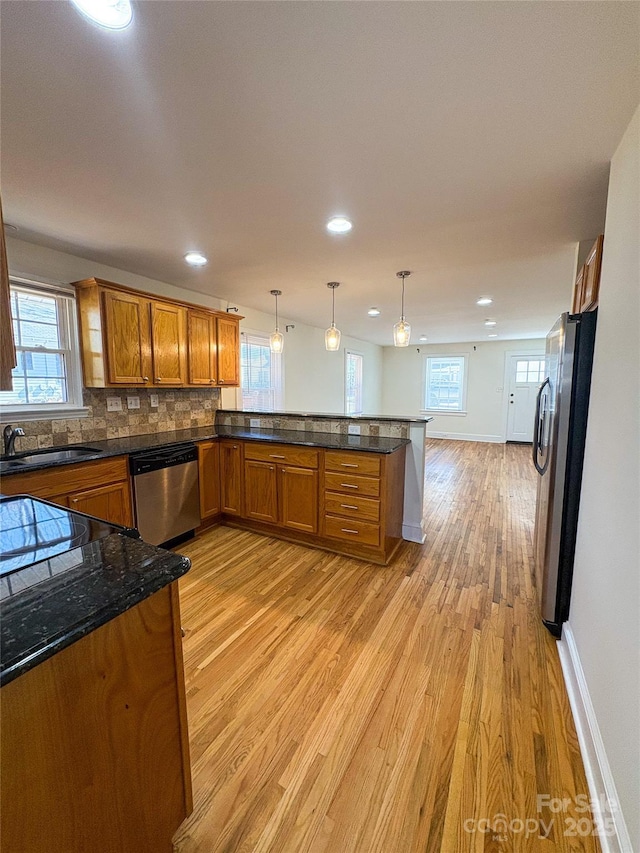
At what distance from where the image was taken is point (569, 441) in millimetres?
1871

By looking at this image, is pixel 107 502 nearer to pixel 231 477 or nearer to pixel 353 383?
pixel 231 477

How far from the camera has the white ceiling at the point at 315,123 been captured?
1.04 m

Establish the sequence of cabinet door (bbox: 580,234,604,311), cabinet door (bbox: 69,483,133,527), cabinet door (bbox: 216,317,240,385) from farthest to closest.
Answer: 1. cabinet door (bbox: 216,317,240,385)
2. cabinet door (bbox: 69,483,133,527)
3. cabinet door (bbox: 580,234,604,311)

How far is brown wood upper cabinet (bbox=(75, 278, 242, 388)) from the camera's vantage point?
2818 mm

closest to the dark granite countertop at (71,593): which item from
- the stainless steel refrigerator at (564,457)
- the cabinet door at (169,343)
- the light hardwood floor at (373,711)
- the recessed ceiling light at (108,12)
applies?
the light hardwood floor at (373,711)

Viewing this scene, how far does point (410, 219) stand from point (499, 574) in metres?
2.59

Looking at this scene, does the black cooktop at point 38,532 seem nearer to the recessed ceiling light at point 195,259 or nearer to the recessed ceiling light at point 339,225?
the recessed ceiling light at point 339,225

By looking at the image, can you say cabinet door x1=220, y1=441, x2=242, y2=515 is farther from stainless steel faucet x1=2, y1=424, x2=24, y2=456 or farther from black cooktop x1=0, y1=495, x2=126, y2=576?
black cooktop x1=0, y1=495, x2=126, y2=576

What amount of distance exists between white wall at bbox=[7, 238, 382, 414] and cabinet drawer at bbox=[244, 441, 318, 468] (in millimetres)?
1288

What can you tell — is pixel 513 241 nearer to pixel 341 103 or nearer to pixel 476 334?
pixel 341 103

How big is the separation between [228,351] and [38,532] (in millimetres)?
3012

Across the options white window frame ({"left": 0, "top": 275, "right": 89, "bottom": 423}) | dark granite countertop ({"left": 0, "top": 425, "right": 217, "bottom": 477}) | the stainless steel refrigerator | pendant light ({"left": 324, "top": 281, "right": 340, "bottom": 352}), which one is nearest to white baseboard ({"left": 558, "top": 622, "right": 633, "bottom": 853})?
the stainless steel refrigerator

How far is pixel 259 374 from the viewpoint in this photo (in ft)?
16.2

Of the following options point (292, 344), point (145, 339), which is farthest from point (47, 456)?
point (292, 344)
